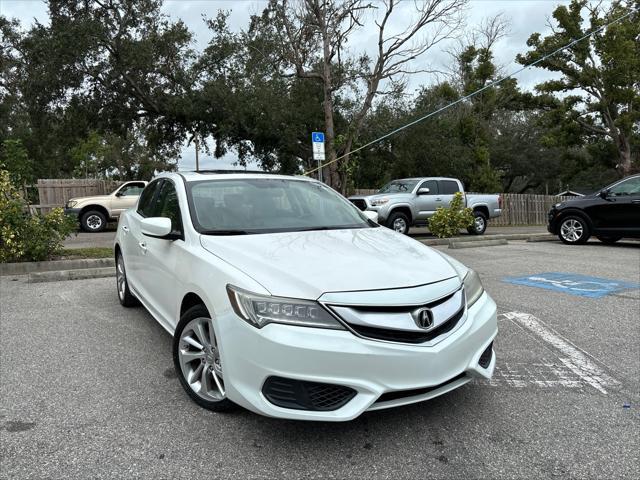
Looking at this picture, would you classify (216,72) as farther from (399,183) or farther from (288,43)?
(399,183)

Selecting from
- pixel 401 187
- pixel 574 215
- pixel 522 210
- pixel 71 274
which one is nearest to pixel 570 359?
pixel 71 274

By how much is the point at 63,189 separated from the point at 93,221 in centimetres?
417

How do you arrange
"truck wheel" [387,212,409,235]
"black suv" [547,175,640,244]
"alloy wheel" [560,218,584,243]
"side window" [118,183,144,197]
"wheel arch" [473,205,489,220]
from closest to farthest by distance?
1. "black suv" [547,175,640,244]
2. "alloy wheel" [560,218,584,243]
3. "truck wheel" [387,212,409,235]
4. "wheel arch" [473,205,489,220]
5. "side window" [118,183,144,197]

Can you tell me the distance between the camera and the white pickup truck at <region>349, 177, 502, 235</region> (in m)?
14.3

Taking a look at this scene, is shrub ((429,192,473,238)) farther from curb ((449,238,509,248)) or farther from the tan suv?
the tan suv

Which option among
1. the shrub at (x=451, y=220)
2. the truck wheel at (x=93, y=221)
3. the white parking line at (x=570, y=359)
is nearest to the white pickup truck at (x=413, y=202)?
the shrub at (x=451, y=220)

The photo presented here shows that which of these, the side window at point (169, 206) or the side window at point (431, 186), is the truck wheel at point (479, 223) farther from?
the side window at point (169, 206)

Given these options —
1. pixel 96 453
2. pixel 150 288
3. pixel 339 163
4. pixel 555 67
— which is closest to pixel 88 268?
pixel 150 288

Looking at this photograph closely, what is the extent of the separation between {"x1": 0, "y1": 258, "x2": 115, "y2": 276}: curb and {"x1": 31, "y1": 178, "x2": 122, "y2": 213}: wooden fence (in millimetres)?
11470

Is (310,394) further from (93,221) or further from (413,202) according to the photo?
(93,221)

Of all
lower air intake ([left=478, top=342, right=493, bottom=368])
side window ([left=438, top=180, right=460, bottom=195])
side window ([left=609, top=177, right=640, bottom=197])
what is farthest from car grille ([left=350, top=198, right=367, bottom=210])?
lower air intake ([left=478, top=342, right=493, bottom=368])

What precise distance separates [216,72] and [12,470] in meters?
21.7

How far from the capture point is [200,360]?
315cm

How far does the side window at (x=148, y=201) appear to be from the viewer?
485 centimetres
